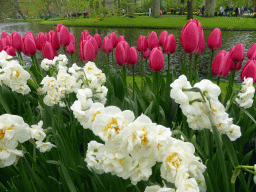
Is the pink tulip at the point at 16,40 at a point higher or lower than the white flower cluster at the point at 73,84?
higher

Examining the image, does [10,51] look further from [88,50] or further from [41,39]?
[88,50]

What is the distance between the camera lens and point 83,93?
1.03 metres

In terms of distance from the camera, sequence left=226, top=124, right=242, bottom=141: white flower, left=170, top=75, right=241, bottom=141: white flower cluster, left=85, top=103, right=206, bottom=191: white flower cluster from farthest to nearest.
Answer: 1. left=226, top=124, right=242, bottom=141: white flower
2. left=170, top=75, right=241, bottom=141: white flower cluster
3. left=85, top=103, right=206, bottom=191: white flower cluster

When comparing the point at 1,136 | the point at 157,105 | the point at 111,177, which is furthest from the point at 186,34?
the point at 1,136

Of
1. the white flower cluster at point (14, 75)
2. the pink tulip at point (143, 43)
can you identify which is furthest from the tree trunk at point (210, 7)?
the white flower cluster at point (14, 75)

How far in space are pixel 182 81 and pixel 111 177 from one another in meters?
0.60

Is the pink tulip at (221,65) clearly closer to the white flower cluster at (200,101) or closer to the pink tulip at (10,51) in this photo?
the white flower cluster at (200,101)

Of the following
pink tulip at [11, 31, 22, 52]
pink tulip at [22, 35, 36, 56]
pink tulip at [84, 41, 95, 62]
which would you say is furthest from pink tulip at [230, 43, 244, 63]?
pink tulip at [11, 31, 22, 52]

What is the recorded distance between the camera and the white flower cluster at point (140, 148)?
63 cm

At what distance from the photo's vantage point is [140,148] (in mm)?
640

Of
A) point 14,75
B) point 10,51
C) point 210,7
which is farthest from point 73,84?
point 210,7

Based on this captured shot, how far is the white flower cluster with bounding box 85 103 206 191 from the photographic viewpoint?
2.06 ft

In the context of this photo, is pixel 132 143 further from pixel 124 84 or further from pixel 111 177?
pixel 124 84

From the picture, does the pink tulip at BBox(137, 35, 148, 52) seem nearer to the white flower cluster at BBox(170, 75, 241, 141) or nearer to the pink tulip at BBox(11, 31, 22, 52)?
the pink tulip at BBox(11, 31, 22, 52)
